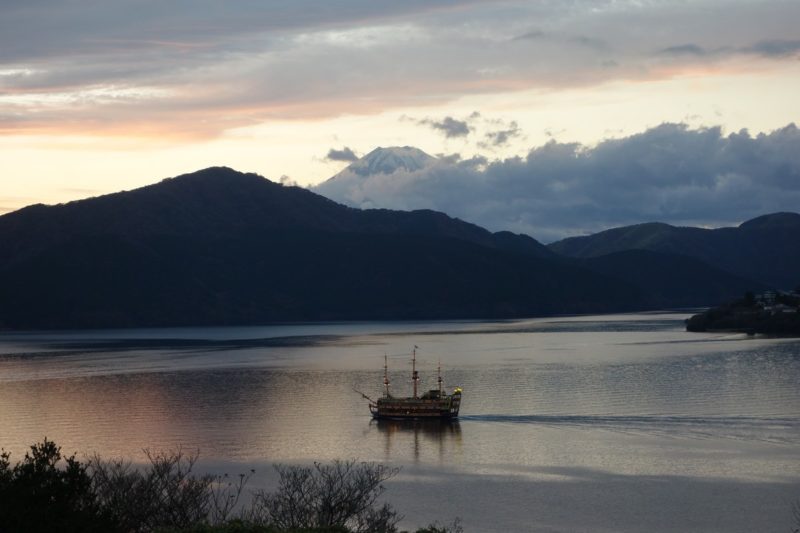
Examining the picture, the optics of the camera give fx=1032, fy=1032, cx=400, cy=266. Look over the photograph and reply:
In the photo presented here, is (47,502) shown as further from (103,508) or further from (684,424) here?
(684,424)

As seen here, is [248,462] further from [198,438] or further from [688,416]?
[688,416]

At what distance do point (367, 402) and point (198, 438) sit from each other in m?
24.8

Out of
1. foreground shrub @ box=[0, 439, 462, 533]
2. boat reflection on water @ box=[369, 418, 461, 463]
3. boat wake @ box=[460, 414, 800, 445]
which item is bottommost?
boat reflection on water @ box=[369, 418, 461, 463]

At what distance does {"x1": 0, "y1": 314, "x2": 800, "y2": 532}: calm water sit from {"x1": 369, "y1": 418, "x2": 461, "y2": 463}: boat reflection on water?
0.25 meters

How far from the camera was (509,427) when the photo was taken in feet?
256

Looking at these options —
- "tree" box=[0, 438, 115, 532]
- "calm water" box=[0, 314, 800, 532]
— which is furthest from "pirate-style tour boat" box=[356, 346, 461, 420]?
"tree" box=[0, 438, 115, 532]

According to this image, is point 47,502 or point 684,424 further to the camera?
point 684,424

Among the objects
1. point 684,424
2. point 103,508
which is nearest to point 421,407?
point 684,424

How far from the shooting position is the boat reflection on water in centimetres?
6969

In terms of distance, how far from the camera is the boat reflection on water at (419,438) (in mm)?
69688

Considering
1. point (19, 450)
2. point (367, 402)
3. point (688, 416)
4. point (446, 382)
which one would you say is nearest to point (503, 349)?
point (446, 382)

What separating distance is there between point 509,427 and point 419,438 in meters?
6.88

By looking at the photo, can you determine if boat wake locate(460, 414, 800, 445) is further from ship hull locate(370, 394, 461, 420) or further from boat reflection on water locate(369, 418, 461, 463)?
boat reflection on water locate(369, 418, 461, 463)

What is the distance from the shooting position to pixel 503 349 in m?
168
